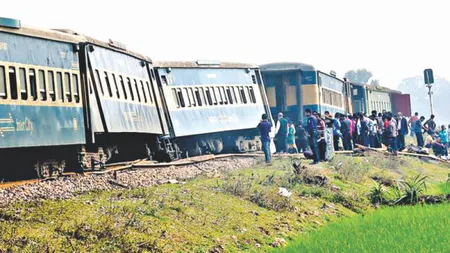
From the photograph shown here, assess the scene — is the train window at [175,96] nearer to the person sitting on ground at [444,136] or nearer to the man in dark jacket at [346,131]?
the man in dark jacket at [346,131]

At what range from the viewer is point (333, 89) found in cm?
3759

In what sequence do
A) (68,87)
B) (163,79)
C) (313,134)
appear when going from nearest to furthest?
(68,87) < (313,134) < (163,79)

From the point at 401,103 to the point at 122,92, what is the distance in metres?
43.2

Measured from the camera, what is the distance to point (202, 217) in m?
12.9

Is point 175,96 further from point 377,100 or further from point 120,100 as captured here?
point 377,100

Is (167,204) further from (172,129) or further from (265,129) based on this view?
(172,129)

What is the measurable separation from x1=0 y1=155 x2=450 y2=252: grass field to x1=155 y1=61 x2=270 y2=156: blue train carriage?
7.35 m

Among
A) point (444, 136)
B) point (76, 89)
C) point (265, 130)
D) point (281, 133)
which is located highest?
point (76, 89)

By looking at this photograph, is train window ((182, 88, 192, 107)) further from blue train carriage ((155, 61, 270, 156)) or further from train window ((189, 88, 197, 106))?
train window ((189, 88, 197, 106))

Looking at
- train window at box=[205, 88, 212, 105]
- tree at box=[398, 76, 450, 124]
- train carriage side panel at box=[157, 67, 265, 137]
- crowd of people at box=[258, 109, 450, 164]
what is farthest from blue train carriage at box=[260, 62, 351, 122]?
tree at box=[398, 76, 450, 124]

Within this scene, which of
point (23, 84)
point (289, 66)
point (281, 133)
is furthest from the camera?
point (289, 66)

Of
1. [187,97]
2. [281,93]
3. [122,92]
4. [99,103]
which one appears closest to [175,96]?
[187,97]

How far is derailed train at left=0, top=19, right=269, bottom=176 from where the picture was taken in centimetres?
1631

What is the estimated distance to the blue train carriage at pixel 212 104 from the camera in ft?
85.8
